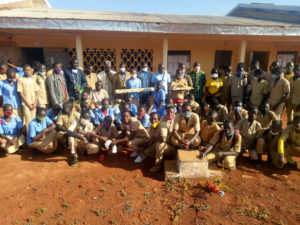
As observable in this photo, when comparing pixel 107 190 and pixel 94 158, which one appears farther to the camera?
pixel 94 158

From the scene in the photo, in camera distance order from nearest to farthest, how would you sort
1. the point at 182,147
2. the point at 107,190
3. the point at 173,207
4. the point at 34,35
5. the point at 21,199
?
the point at 173,207
the point at 21,199
the point at 107,190
the point at 182,147
the point at 34,35

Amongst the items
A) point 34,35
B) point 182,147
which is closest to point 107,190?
point 182,147

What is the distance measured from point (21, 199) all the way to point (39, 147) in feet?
4.52

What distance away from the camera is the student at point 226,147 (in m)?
3.84

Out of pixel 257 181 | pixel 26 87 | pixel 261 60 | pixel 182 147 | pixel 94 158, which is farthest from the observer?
pixel 261 60

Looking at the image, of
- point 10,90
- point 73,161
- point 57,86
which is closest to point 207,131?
point 73,161

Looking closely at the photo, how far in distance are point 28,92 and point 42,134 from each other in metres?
1.10

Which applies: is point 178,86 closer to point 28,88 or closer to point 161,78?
point 161,78

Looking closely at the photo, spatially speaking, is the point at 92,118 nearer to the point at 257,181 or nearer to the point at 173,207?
the point at 173,207

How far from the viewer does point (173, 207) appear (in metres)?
2.94

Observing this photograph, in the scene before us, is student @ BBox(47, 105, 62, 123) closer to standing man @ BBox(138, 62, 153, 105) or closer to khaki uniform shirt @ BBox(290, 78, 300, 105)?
standing man @ BBox(138, 62, 153, 105)

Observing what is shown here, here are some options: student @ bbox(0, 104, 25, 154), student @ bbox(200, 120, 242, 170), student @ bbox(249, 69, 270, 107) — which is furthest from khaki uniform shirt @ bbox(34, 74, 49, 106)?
student @ bbox(249, 69, 270, 107)

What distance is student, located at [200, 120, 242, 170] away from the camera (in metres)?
3.84

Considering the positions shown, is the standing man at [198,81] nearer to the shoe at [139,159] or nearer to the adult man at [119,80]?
the adult man at [119,80]
